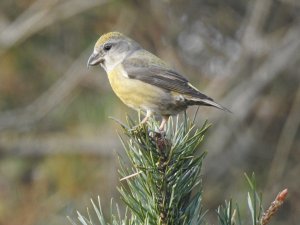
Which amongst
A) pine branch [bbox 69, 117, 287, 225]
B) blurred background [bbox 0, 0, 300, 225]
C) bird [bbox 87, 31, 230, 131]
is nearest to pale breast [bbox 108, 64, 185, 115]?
bird [bbox 87, 31, 230, 131]

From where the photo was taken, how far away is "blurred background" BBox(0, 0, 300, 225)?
276 inches

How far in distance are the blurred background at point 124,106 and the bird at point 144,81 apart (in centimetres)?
205

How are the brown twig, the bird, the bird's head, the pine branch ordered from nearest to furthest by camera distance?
the brown twig, the pine branch, the bird, the bird's head

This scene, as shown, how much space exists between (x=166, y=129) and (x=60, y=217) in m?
3.97

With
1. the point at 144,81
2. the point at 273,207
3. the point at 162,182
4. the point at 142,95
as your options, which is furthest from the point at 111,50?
the point at 273,207

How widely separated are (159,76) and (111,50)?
0.45 metres

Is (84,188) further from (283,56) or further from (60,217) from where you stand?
(283,56)

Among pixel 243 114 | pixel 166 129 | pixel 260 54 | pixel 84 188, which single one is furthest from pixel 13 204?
pixel 166 129

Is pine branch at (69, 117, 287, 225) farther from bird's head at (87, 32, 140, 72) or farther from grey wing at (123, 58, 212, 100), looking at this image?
bird's head at (87, 32, 140, 72)

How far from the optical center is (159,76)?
4.51 meters

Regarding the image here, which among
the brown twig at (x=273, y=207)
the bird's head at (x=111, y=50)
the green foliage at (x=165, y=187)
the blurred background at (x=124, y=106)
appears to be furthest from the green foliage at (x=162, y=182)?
the blurred background at (x=124, y=106)

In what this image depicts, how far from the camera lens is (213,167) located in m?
7.68

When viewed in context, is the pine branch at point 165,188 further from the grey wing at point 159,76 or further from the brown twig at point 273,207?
the grey wing at point 159,76

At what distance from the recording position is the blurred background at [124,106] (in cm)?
701
